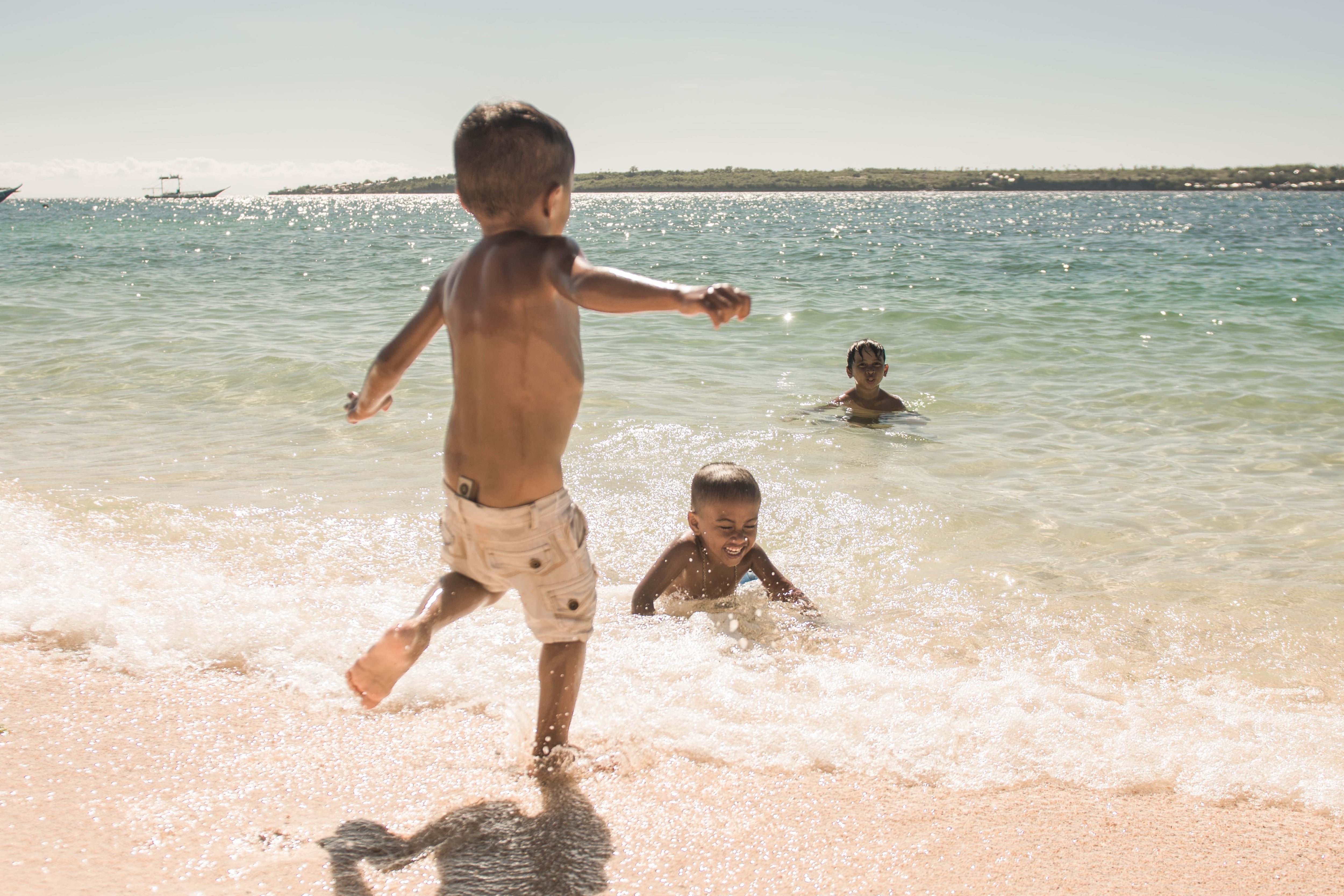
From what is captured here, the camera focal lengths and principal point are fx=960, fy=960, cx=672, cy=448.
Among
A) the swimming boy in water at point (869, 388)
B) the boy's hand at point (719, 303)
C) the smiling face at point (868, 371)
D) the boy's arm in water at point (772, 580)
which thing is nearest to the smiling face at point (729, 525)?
the boy's arm in water at point (772, 580)

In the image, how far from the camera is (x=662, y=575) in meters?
3.45

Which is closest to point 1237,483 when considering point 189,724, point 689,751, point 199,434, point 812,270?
point 689,751

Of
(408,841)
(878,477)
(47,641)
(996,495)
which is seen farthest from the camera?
(878,477)

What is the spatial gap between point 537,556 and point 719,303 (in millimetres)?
756

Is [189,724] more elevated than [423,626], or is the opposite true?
[423,626]

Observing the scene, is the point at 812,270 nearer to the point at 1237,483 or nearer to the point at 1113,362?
the point at 1113,362

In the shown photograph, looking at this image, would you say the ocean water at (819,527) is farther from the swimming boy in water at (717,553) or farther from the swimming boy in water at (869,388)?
the swimming boy in water at (869,388)

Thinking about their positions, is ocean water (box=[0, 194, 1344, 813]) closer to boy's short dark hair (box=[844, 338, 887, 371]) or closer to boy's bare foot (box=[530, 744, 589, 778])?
boy's bare foot (box=[530, 744, 589, 778])

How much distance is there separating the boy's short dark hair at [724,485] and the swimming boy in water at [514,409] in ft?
4.13

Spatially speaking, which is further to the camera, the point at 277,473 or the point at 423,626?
the point at 277,473

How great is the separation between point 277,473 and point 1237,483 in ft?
16.6

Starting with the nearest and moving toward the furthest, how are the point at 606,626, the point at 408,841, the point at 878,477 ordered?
the point at 408,841
the point at 606,626
the point at 878,477

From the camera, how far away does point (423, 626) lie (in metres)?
2.01

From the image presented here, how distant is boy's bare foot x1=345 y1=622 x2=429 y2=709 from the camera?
1.97 meters
